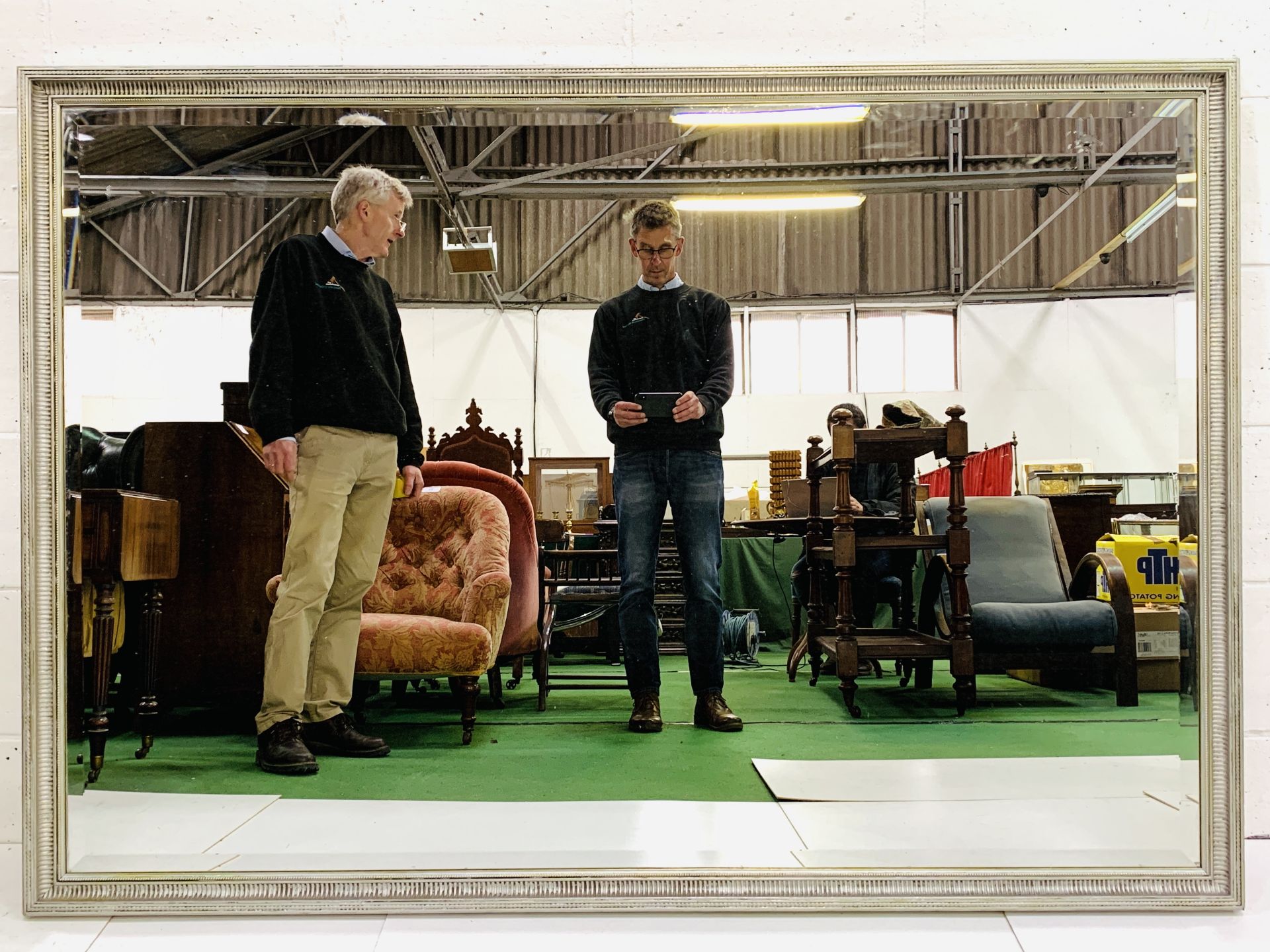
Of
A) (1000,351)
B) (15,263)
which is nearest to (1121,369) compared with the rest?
(1000,351)

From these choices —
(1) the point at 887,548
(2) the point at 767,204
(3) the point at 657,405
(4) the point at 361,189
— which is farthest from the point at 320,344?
(1) the point at 887,548

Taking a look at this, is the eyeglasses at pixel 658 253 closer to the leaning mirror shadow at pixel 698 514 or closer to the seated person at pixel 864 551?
the leaning mirror shadow at pixel 698 514

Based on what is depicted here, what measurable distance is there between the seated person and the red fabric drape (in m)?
0.09

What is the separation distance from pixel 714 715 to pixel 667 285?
3.52 feet

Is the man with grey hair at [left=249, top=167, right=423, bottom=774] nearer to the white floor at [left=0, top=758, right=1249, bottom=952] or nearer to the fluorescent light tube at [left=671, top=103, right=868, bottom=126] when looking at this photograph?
the white floor at [left=0, top=758, right=1249, bottom=952]

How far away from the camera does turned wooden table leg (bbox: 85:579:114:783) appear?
2.09m

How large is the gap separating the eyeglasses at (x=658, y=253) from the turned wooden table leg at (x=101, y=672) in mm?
1501

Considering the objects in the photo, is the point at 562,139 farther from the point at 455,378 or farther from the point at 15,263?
the point at 15,263

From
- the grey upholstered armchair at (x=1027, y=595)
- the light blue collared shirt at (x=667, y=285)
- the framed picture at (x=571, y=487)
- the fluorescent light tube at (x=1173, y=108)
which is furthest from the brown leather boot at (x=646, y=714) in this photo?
the fluorescent light tube at (x=1173, y=108)

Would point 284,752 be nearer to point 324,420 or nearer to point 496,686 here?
point 496,686

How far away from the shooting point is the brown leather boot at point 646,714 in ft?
7.45

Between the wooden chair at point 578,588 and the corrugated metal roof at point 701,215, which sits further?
the wooden chair at point 578,588

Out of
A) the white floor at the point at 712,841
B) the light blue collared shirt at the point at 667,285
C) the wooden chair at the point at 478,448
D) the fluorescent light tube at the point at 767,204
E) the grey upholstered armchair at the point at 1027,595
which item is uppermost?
the fluorescent light tube at the point at 767,204

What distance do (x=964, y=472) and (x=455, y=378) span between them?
4.27ft
